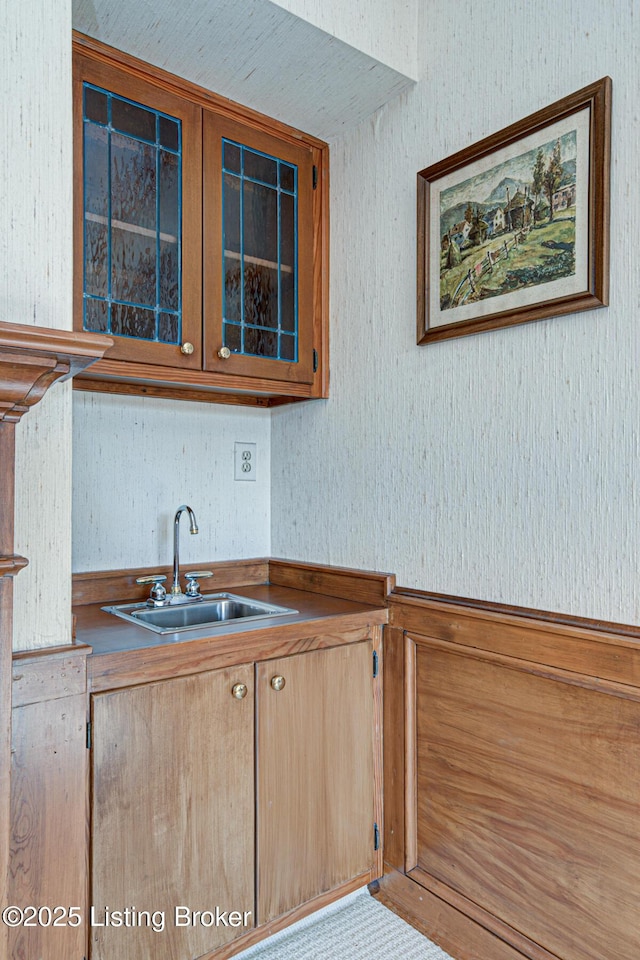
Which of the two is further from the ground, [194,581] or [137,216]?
[137,216]

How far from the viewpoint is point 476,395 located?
1633 mm

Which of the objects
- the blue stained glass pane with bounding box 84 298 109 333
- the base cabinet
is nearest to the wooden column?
the base cabinet

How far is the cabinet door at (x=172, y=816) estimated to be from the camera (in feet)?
4.36

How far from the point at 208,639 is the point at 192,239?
1100 millimetres

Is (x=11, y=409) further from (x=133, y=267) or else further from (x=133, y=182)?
(x=133, y=182)

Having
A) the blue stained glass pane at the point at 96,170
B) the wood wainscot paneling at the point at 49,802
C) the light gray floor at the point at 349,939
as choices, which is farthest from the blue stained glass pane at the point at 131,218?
the light gray floor at the point at 349,939

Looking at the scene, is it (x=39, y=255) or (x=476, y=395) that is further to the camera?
(x=476, y=395)

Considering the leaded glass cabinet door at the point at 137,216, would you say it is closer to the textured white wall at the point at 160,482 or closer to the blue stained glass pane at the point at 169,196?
the blue stained glass pane at the point at 169,196

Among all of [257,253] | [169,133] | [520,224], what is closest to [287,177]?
[257,253]

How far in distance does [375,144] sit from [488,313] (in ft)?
2.41

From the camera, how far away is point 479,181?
161 cm

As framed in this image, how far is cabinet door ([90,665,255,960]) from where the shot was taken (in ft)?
4.36

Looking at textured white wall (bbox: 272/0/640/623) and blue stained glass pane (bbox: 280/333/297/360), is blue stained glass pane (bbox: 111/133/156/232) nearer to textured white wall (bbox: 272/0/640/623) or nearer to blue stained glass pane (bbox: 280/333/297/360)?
blue stained glass pane (bbox: 280/333/297/360)

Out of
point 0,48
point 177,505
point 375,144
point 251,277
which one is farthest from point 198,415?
point 0,48
